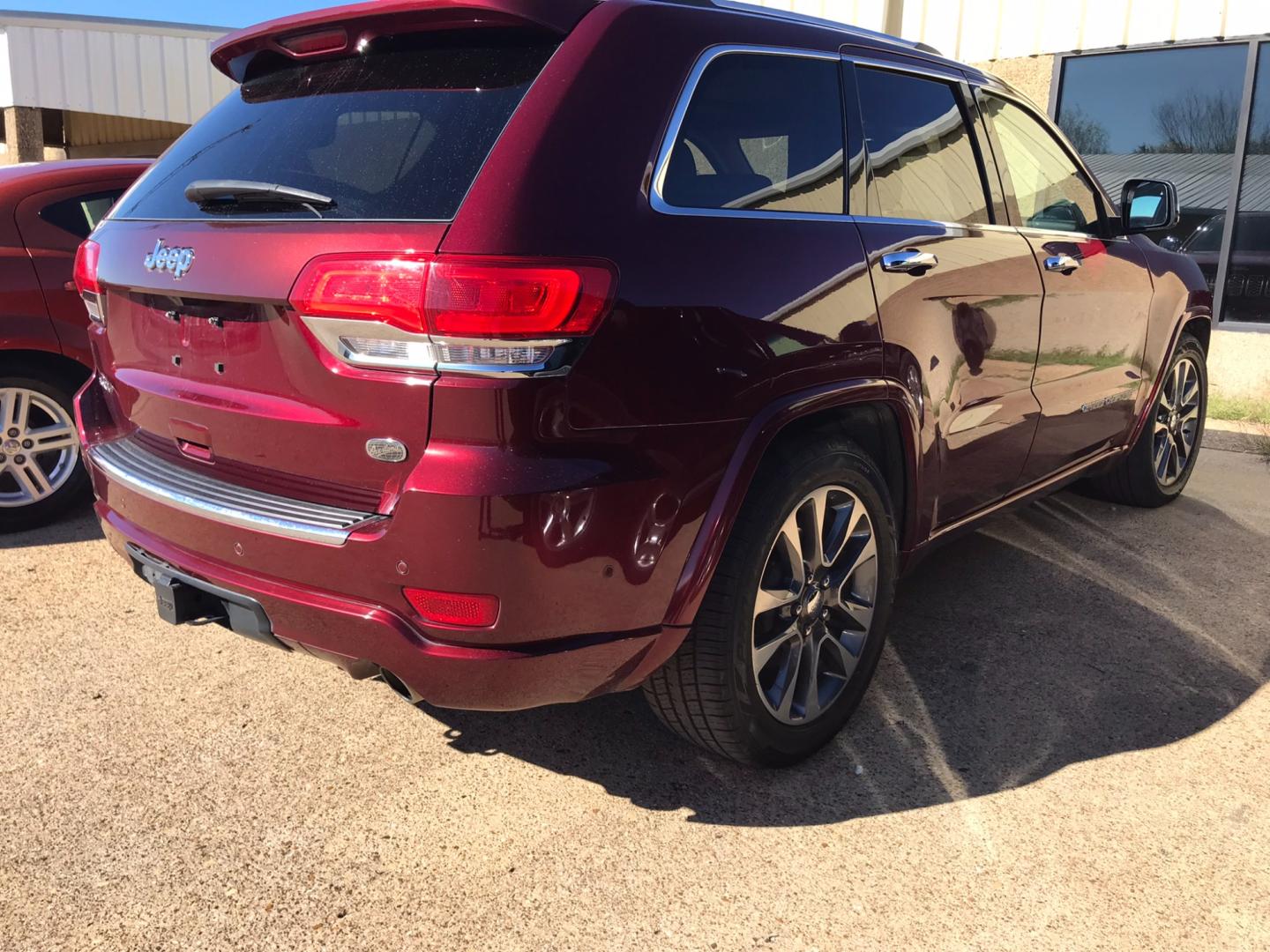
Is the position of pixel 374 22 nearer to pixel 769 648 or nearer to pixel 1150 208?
pixel 769 648

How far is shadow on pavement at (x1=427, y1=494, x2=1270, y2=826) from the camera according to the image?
9.14 feet

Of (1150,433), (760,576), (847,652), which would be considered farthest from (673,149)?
(1150,433)

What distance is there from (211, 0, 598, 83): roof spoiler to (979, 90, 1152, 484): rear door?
6.35ft

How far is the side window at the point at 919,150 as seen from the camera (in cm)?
303

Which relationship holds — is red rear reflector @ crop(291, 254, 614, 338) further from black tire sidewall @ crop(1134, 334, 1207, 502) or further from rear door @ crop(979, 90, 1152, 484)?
black tire sidewall @ crop(1134, 334, 1207, 502)

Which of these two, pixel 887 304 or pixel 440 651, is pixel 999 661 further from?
pixel 440 651

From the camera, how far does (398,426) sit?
2.10 meters

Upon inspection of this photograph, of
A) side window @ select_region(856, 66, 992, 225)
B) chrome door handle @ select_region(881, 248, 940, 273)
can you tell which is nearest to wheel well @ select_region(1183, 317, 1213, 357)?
side window @ select_region(856, 66, 992, 225)

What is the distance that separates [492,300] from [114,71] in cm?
1698

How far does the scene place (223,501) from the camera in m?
2.40

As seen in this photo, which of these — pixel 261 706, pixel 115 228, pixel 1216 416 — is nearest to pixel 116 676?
pixel 261 706

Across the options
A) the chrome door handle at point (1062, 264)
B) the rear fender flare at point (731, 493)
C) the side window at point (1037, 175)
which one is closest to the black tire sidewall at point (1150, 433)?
the side window at point (1037, 175)

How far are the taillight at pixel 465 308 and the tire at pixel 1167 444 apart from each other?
356 centimetres

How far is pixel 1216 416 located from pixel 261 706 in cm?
719
